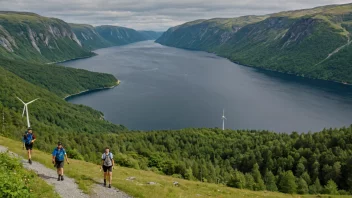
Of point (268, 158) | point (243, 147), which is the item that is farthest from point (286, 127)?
point (268, 158)

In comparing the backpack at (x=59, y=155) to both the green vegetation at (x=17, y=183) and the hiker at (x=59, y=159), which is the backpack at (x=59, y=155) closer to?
the hiker at (x=59, y=159)

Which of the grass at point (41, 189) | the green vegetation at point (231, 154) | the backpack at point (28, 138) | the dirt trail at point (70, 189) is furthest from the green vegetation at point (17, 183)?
the green vegetation at point (231, 154)

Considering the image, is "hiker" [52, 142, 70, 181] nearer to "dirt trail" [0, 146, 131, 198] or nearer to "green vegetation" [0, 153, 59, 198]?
"dirt trail" [0, 146, 131, 198]

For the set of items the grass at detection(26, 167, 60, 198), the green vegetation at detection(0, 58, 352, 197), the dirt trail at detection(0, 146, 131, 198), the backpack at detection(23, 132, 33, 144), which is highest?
the backpack at detection(23, 132, 33, 144)

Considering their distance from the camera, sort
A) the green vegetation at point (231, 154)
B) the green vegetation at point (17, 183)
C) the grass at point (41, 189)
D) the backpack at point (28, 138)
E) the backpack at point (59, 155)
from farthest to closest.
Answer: the green vegetation at point (231, 154)
the backpack at point (28, 138)
the backpack at point (59, 155)
the grass at point (41, 189)
the green vegetation at point (17, 183)

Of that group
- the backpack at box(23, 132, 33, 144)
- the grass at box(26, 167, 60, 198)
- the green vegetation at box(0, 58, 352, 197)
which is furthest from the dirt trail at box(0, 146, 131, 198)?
the green vegetation at box(0, 58, 352, 197)

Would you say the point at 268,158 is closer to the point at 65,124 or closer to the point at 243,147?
the point at 243,147

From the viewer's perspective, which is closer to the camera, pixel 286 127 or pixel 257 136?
pixel 257 136

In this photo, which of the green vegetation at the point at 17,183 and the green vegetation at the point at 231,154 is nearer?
the green vegetation at the point at 17,183
